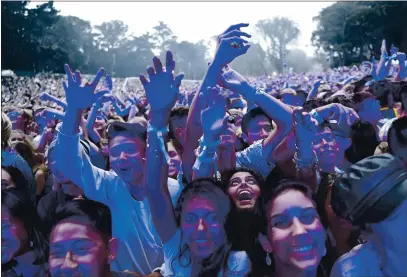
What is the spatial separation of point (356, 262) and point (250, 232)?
0.55 metres

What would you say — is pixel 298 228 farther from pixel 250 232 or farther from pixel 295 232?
pixel 250 232

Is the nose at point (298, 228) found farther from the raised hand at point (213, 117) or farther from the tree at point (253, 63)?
the tree at point (253, 63)

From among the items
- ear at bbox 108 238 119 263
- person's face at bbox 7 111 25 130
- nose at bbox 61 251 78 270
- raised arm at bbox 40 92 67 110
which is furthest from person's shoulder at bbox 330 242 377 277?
person's face at bbox 7 111 25 130

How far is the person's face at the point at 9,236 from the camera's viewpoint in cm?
224

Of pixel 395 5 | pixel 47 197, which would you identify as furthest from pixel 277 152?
pixel 395 5

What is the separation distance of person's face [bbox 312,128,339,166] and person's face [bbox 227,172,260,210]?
744mm

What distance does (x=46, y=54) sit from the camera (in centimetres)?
3156

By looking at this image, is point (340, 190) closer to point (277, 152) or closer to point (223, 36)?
point (277, 152)

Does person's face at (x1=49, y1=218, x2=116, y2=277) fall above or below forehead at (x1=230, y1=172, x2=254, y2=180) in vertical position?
below

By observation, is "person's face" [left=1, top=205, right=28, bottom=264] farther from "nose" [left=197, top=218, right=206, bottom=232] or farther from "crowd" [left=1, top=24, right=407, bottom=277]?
"nose" [left=197, top=218, right=206, bottom=232]

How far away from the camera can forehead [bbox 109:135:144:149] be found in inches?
110

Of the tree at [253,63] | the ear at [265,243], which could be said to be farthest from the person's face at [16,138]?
the tree at [253,63]

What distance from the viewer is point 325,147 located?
307 centimetres

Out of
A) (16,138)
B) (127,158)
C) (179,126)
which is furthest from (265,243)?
(16,138)
